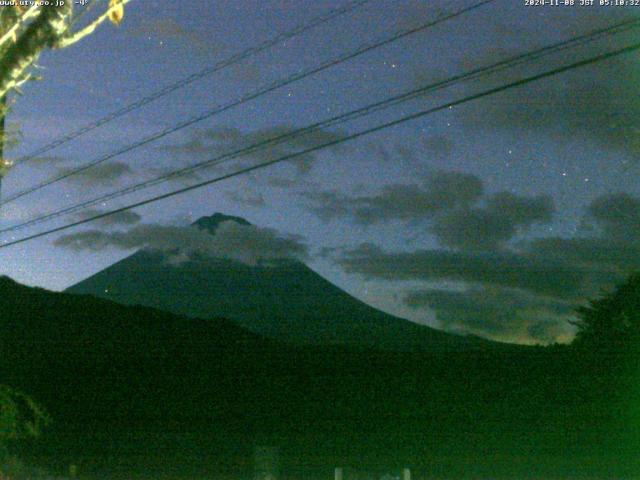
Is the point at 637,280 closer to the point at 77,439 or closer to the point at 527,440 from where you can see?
the point at 527,440

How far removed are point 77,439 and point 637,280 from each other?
53.8ft

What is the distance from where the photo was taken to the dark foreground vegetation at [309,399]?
705 inches

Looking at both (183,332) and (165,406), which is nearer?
(165,406)

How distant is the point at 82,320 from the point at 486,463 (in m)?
18.9

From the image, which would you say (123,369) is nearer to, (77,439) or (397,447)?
(77,439)

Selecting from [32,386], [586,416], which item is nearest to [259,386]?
[32,386]

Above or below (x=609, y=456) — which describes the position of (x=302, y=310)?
above

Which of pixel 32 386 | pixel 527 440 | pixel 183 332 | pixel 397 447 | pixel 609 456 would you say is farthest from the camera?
pixel 183 332

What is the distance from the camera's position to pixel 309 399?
22.9 m

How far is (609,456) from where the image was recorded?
1697 centimetres

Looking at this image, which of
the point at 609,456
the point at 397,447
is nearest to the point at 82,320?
the point at 397,447

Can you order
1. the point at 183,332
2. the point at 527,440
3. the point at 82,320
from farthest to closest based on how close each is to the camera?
the point at 82,320
the point at 183,332
the point at 527,440

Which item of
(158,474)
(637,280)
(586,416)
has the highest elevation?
(637,280)

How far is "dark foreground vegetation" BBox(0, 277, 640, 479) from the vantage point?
17906 mm
